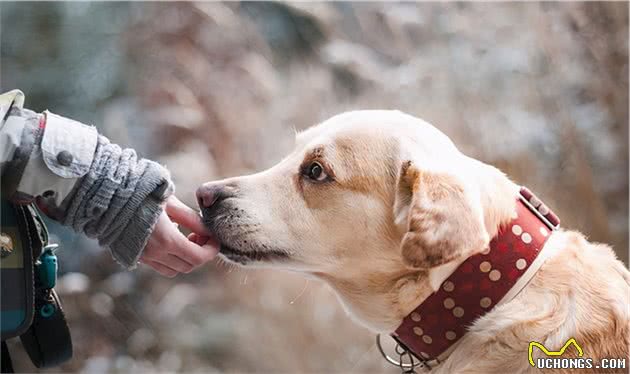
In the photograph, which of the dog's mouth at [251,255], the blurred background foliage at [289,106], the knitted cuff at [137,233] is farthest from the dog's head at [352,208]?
the blurred background foliage at [289,106]

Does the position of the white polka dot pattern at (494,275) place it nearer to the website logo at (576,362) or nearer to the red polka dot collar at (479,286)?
the red polka dot collar at (479,286)

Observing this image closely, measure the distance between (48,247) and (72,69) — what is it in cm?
171

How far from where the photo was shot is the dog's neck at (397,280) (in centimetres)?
130

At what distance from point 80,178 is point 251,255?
1.31 ft

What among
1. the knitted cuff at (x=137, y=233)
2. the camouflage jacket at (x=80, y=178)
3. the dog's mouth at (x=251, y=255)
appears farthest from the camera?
the dog's mouth at (x=251, y=255)

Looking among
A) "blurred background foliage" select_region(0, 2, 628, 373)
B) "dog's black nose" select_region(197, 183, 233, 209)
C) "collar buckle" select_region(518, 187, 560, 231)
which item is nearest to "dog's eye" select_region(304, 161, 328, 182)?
"dog's black nose" select_region(197, 183, 233, 209)

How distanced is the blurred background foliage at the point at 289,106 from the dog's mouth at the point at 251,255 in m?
1.49

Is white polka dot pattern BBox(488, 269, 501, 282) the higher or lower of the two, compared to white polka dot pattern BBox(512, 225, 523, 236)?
lower

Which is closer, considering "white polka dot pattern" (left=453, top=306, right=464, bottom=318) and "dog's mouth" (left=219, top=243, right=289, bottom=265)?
"white polka dot pattern" (left=453, top=306, right=464, bottom=318)

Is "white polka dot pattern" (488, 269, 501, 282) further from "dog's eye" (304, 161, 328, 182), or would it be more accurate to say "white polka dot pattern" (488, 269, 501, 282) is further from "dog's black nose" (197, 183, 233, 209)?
"dog's black nose" (197, 183, 233, 209)

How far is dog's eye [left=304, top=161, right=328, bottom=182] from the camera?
1.44 metres

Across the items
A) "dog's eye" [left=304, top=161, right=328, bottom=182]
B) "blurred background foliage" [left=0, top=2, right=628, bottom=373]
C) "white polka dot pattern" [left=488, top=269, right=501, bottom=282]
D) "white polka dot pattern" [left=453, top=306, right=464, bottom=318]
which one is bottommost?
"blurred background foliage" [left=0, top=2, right=628, bottom=373]

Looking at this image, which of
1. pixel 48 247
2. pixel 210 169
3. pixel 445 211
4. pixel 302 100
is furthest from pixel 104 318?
pixel 445 211

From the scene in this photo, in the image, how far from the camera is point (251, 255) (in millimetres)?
1430
